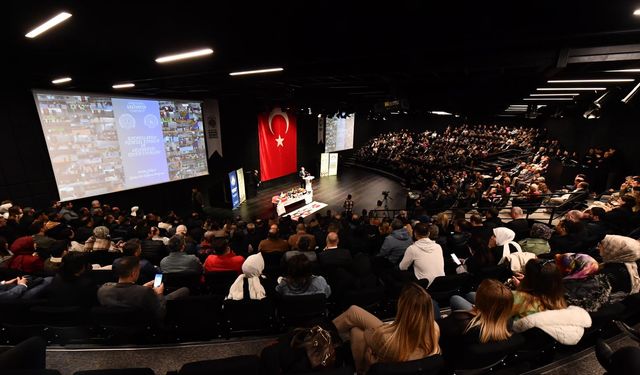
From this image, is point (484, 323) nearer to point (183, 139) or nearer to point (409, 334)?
point (409, 334)

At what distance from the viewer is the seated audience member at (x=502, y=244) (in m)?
3.65

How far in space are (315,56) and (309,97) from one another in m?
4.99

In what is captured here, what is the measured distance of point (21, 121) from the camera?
258 inches

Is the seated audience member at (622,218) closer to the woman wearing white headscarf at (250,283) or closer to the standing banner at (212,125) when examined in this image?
the woman wearing white headscarf at (250,283)

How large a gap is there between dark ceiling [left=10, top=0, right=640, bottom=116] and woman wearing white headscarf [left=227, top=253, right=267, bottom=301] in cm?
253

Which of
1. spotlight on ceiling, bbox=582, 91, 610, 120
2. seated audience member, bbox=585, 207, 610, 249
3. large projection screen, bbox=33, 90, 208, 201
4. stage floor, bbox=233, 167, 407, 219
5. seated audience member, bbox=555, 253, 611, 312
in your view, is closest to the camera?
seated audience member, bbox=555, 253, 611, 312

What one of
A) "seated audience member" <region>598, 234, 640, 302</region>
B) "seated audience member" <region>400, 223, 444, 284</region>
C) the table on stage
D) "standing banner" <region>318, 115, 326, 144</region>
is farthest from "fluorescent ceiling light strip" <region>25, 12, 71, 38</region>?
"standing banner" <region>318, 115, 326, 144</region>

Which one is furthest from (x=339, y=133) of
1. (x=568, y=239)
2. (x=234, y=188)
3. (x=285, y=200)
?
(x=568, y=239)

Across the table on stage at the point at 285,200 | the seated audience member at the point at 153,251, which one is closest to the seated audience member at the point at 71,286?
the seated audience member at the point at 153,251

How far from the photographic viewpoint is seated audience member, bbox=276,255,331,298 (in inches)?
102

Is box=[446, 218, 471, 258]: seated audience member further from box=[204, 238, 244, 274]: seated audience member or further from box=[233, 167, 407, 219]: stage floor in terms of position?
box=[233, 167, 407, 219]: stage floor

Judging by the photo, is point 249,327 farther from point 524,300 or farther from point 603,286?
point 603,286

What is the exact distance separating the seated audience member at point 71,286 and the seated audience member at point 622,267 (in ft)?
17.4

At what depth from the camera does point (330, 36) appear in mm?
2908
